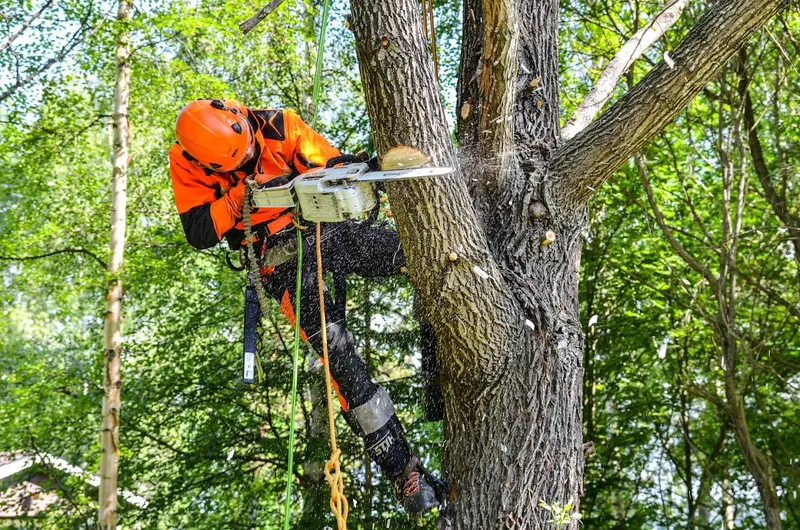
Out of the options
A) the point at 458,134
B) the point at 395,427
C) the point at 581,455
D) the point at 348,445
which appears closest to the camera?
the point at 581,455

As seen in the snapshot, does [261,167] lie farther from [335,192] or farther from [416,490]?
[416,490]

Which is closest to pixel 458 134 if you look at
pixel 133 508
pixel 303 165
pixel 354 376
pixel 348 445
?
pixel 303 165

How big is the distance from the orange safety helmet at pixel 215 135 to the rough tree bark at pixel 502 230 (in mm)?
978

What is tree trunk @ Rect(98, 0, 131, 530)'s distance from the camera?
556 centimetres

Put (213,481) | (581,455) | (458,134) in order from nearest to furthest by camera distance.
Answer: (581,455)
(458,134)
(213,481)

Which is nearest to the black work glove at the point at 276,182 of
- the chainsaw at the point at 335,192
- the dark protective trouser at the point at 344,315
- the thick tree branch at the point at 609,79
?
the chainsaw at the point at 335,192

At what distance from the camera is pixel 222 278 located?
6699 millimetres

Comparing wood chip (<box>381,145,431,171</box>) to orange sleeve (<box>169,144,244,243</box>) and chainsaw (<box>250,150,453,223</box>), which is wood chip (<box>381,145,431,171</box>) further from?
orange sleeve (<box>169,144,244,243</box>)

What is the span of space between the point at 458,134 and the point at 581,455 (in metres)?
1.38

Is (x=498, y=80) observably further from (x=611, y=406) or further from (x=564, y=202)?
(x=611, y=406)

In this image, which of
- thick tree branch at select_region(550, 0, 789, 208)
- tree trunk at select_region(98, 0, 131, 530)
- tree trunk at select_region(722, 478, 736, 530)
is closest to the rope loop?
thick tree branch at select_region(550, 0, 789, 208)

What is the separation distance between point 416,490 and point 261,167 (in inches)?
63.7

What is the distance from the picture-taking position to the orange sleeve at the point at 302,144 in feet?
10.6

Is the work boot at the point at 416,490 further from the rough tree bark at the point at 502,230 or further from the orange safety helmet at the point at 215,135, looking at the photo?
the orange safety helmet at the point at 215,135
